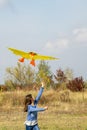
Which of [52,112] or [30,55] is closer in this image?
[30,55]

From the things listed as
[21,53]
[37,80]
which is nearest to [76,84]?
[37,80]

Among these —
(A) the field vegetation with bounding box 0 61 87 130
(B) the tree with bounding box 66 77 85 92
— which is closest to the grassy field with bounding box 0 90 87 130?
(A) the field vegetation with bounding box 0 61 87 130

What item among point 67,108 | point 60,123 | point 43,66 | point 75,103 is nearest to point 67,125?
point 60,123

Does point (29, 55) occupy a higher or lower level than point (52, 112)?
higher

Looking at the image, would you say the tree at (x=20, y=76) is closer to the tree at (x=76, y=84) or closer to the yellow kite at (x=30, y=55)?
the tree at (x=76, y=84)

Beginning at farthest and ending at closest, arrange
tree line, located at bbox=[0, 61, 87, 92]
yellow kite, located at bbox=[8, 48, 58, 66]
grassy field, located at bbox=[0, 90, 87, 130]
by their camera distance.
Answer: tree line, located at bbox=[0, 61, 87, 92] → grassy field, located at bbox=[0, 90, 87, 130] → yellow kite, located at bbox=[8, 48, 58, 66]

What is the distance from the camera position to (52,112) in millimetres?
19516

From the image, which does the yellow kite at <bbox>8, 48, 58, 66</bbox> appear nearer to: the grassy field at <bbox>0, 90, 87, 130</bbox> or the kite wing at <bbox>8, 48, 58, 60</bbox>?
the kite wing at <bbox>8, 48, 58, 60</bbox>

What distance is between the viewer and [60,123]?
14.7 meters

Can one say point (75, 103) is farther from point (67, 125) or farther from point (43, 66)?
point (43, 66)

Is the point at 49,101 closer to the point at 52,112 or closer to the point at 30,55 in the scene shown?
the point at 52,112

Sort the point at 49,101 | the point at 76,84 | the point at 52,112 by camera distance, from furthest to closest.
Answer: the point at 76,84 < the point at 49,101 < the point at 52,112

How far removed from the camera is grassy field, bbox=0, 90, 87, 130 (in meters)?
14.2

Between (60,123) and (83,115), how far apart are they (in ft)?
11.8
